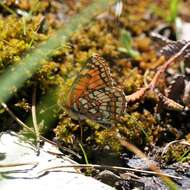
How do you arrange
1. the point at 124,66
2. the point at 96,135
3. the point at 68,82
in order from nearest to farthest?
the point at 96,135 < the point at 68,82 < the point at 124,66

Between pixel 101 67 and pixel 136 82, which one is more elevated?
pixel 101 67

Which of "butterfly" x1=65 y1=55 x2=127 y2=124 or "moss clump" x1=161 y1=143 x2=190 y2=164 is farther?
"moss clump" x1=161 y1=143 x2=190 y2=164

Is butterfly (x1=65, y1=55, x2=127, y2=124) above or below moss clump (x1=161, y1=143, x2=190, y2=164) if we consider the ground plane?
above

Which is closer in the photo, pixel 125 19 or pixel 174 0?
pixel 174 0

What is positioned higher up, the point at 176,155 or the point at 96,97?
the point at 96,97

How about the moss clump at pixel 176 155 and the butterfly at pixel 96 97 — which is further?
the moss clump at pixel 176 155

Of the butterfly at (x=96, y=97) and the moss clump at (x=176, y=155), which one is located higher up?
the butterfly at (x=96, y=97)

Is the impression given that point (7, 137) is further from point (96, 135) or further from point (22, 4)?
point (22, 4)

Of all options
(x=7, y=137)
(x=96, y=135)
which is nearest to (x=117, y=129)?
(x=96, y=135)
